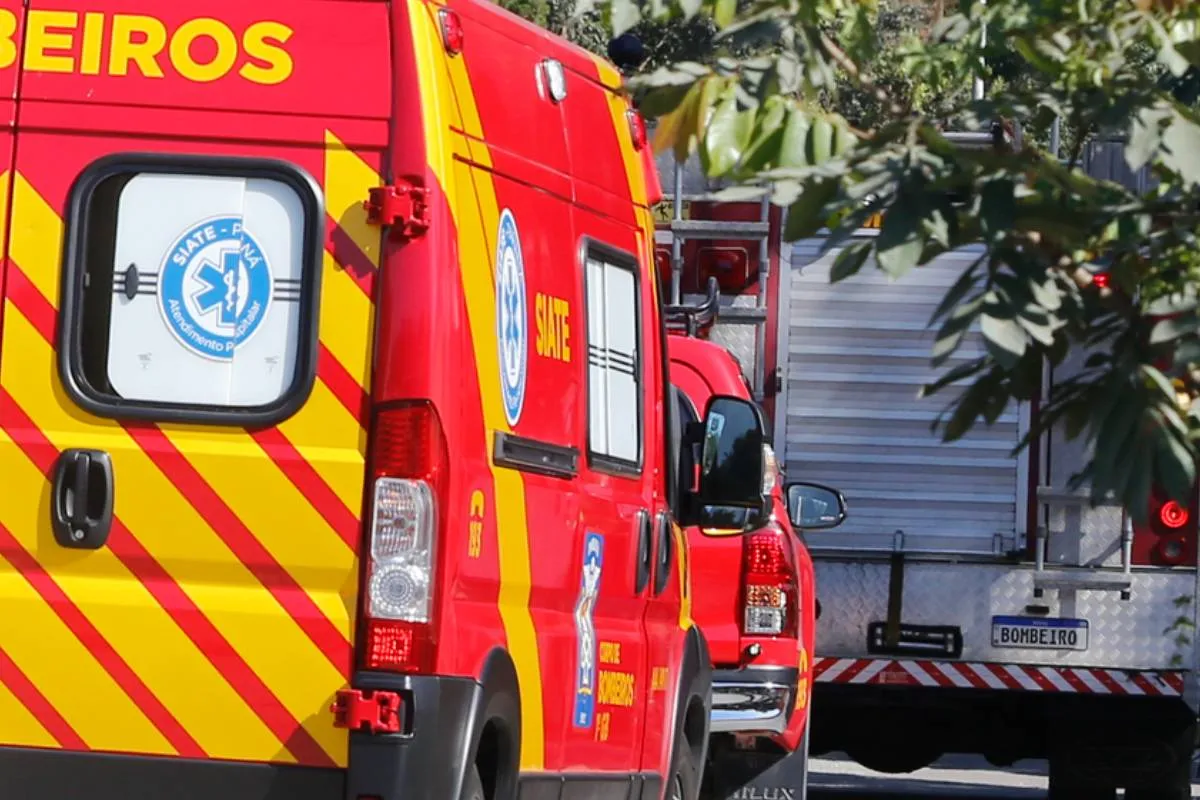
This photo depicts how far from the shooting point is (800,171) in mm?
3295

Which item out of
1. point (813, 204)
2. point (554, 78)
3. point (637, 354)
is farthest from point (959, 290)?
point (637, 354)

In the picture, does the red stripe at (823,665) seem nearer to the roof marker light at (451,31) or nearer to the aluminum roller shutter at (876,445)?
the aluminum roller shutter at (876,445)

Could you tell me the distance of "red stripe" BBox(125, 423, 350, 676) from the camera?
→ 17.2 ft

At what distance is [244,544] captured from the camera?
5.28 m

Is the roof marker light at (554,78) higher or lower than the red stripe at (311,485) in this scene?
higher

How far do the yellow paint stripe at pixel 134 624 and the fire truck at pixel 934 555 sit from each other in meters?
6.30

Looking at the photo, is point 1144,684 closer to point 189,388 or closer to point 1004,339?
point 189,388

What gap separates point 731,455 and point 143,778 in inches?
107

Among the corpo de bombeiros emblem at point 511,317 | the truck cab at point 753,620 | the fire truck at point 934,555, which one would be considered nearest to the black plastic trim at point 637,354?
the corpo de bombeiros emblem at point 511,317

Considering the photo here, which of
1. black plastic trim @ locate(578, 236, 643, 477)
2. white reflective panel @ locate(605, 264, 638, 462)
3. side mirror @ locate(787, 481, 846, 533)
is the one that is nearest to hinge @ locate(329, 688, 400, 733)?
black plastic trim @ locate(578, 236, 643, 477)

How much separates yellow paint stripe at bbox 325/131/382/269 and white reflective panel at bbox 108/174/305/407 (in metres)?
0.08

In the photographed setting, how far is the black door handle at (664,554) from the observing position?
23.4 feet

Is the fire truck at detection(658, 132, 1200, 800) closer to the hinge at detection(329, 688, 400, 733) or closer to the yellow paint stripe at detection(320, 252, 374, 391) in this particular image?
the yellow paint stripe at detection(320, 252, 374, 391)

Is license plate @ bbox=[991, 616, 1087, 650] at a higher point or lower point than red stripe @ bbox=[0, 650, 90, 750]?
higher
